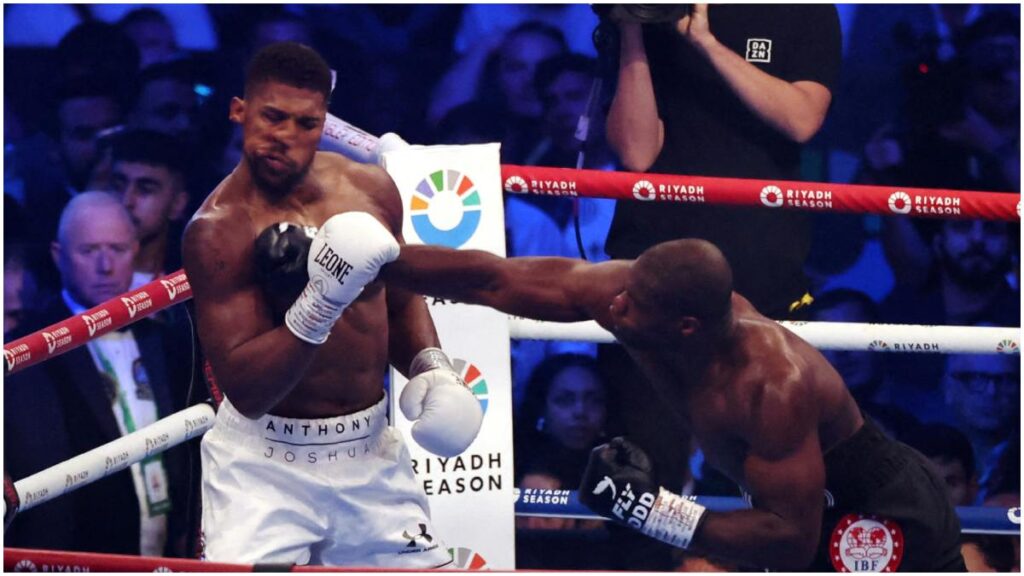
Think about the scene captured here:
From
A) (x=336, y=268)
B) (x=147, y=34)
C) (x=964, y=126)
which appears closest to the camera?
(x=336, y=268)

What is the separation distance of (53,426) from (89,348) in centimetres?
23

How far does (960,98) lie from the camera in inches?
150

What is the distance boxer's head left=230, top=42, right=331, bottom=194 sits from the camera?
265 centimetres

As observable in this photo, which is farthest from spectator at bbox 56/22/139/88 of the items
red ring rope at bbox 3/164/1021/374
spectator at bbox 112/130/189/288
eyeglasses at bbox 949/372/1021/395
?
eyeglasses at bbox 949/372/1021/395

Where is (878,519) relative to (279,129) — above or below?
below

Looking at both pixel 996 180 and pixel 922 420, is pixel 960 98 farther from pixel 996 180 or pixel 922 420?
pixel 922 420

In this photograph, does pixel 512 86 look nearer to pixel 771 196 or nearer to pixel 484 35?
pixel 484 35

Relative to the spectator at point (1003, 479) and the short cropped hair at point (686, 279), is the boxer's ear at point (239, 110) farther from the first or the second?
the spectator at point (1003, 479)

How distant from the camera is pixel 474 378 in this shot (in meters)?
2.89

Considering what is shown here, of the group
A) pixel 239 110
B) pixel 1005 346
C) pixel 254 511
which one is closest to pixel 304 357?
pixel 254 511

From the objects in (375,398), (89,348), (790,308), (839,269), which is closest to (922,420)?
(839,269)

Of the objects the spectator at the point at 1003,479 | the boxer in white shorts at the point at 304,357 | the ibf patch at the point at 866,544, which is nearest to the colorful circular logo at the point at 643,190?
the boxer in white shorts at the point at 304,357

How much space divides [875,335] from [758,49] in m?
0.79

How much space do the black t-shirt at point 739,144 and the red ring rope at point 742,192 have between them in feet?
0.88
